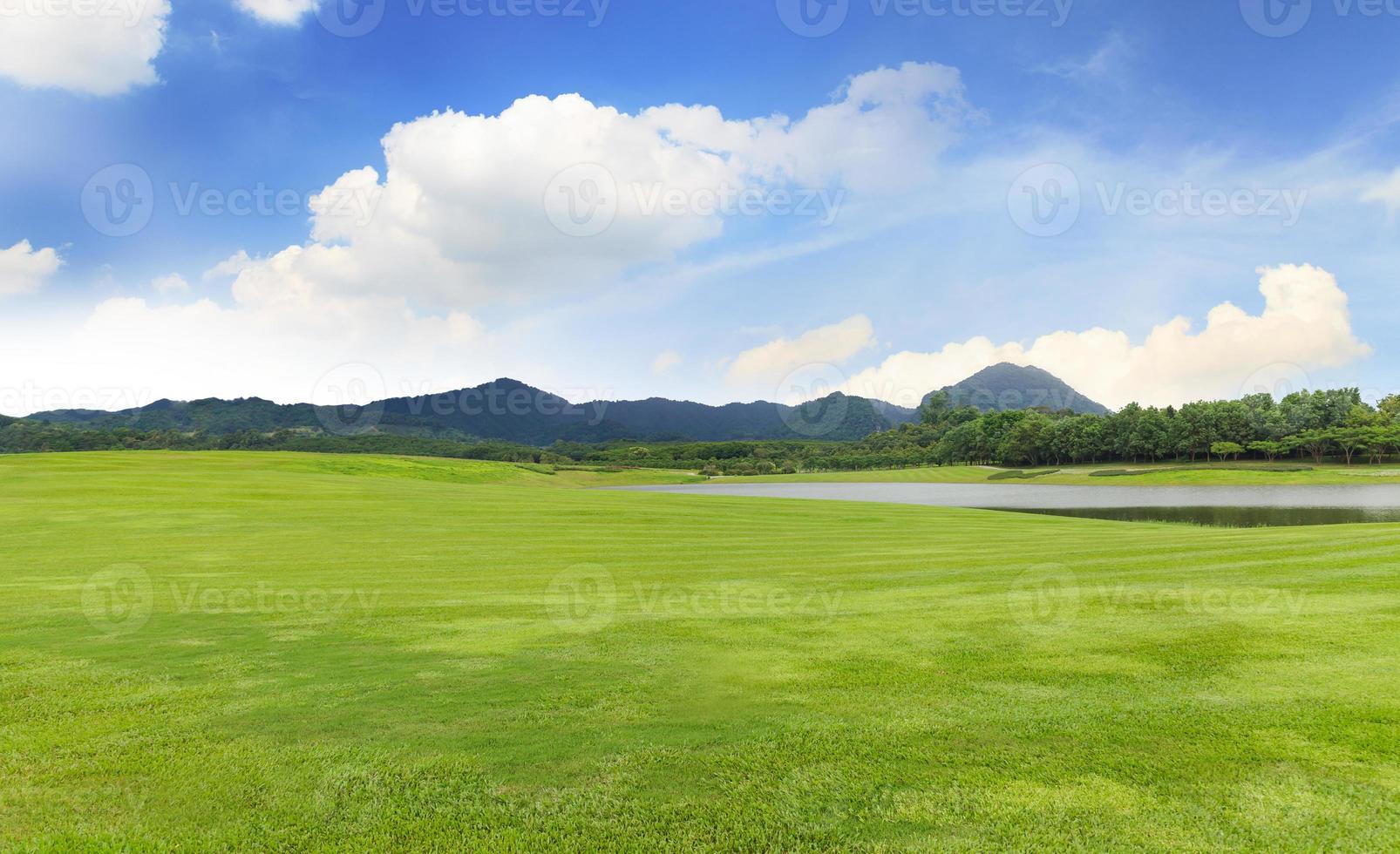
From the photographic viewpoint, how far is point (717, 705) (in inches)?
293

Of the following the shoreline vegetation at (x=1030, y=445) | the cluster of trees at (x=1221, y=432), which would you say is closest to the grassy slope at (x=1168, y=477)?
the shoreline vegetation at (x=1030, y=445)

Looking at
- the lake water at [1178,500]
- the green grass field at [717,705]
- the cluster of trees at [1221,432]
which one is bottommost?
the lake water at [1178,500]

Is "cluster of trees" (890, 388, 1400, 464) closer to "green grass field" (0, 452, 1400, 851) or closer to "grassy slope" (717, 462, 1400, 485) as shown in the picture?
"grassy slope" (717, 462, 1400, 485)

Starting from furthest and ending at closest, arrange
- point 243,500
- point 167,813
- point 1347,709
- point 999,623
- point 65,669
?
point 243,500 → point 999,623 → point 65,669 → point 1347,709 → point 167,813

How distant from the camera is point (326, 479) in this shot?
144 ft

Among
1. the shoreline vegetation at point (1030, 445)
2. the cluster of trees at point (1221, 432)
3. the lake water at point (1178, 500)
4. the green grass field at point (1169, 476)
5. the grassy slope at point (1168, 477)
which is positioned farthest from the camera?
the shoreline vegetation at point (1030, 445)

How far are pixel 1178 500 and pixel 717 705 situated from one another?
207 ft

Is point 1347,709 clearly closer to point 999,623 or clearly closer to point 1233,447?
point 999,623

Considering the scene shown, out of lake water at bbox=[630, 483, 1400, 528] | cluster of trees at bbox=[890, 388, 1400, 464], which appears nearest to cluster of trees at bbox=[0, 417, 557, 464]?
lake water at bbox=[630, 483, 1400, 528]

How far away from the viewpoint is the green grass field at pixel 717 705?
5.14 meters

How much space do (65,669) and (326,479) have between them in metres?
38.4

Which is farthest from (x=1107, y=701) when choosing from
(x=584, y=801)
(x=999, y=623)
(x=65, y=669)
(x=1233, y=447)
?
(x=1233, y=447)

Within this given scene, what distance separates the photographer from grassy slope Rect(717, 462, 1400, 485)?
2985 inches

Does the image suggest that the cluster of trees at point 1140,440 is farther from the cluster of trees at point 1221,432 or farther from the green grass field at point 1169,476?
the green grass field at point 1169,476
